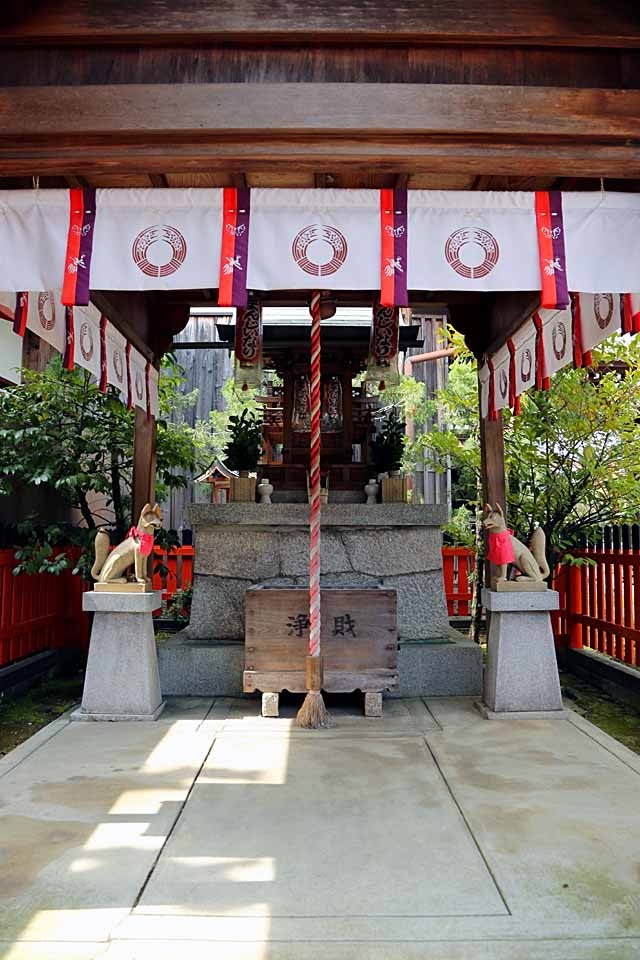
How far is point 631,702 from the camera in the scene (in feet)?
21.4

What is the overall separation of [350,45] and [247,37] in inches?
20.7

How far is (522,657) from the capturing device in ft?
19.1

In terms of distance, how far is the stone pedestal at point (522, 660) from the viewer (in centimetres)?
577

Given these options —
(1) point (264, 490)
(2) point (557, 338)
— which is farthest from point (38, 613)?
(2) point (557, 338)

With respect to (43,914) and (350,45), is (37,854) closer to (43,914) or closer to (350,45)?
(43,914)

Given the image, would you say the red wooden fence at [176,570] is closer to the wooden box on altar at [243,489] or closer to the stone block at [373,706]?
the wooden box on altar at [243,489]

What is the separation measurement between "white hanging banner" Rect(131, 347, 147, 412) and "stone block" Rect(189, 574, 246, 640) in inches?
75.2

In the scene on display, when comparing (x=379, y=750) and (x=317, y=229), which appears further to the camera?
(x=379, y=750)

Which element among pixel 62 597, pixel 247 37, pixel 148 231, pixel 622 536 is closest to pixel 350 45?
pixel 247 37

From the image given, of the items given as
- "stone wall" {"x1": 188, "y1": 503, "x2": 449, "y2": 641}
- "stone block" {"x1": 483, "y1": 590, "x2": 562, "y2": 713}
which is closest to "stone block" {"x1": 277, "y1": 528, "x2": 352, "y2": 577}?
"stone wall" {"x1": 188, "y1": 503, "x2": 449, "y2": 641}

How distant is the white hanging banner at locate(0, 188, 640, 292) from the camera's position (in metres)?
3.89

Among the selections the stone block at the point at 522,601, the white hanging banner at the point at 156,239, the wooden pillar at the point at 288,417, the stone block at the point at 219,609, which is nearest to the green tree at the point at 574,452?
the wooden pillar at the point at 288,417

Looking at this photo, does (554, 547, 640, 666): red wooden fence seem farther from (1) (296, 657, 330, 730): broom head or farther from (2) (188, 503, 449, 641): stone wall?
(1) (296, 657, 330, 730): broom head

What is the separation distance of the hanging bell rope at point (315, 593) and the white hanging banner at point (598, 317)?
206cm
